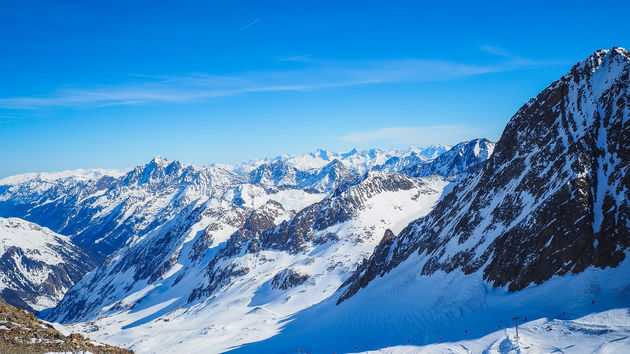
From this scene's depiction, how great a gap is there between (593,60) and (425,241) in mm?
50207

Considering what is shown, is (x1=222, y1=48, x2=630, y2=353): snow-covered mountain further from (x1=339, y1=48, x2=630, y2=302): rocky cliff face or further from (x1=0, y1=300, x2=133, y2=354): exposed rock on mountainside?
(x1=0, y1=300, x2=133, y2=354): exposed rock on mountainside

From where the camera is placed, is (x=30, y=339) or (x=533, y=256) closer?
(x=30, y=339)

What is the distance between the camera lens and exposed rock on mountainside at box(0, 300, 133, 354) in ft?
108

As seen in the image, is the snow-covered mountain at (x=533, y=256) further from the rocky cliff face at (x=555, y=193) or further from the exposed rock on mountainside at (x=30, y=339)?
the exposed rock on mountainside at (x=30, y=339)

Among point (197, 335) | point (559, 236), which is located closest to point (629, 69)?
point (559, 236)

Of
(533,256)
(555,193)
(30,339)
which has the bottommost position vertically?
(533,256)

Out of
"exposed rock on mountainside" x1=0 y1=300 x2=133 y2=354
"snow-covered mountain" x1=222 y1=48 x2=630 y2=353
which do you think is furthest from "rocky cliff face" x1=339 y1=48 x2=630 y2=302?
"exposed rock on mountainside" x1=0 y1=300 x2=133 y2=354

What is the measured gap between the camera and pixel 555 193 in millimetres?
53125

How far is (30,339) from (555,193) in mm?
66572

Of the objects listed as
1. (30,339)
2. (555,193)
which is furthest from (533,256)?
(30,339)

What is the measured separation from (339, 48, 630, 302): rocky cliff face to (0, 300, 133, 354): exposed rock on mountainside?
52.1 meters

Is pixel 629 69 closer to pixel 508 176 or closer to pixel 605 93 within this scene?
pixel 605 93

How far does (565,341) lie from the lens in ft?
110

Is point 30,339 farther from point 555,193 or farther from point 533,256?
point 555,193
